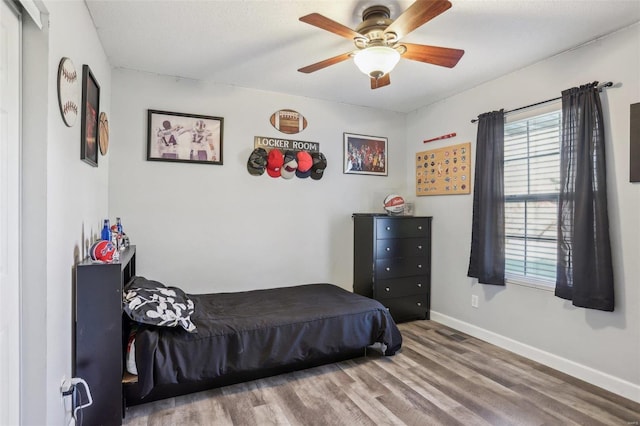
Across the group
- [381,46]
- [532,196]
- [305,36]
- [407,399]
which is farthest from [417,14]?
[407,399]

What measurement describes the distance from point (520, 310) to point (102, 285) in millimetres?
3044

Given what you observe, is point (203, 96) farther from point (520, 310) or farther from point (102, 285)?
point (520, 310)

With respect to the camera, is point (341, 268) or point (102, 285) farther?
point (341, 268)

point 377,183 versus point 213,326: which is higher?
point 377,183

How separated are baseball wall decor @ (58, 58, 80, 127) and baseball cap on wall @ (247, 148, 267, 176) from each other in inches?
62.4

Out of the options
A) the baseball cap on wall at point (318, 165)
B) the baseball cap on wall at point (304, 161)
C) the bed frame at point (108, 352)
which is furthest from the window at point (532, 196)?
the bed frame at point (108, 352)

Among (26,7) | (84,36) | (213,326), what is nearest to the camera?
(26,7)

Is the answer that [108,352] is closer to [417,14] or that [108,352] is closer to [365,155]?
[417,14]

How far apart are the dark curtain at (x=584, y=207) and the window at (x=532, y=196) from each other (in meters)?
0.17

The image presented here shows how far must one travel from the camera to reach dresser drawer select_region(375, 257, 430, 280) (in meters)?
3.45

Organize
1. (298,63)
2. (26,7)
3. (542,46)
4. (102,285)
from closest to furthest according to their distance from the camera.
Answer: (26,7), (102,285), (542,46), (298,63)

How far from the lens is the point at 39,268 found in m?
1.36

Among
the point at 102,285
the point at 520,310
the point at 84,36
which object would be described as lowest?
the point at 520,310

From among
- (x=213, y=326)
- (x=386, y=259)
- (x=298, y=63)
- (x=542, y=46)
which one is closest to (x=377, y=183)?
(x=386, y=259)
